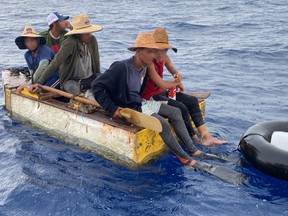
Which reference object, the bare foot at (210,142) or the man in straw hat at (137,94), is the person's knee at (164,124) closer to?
the man in straw hat at (137,94)

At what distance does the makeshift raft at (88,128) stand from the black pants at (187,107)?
428 millimetres

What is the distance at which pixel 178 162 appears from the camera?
587cm

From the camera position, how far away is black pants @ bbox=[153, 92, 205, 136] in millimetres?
6145

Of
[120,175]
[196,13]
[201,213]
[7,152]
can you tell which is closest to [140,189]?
[120,175]

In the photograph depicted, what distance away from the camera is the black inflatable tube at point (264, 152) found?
16.7 feet

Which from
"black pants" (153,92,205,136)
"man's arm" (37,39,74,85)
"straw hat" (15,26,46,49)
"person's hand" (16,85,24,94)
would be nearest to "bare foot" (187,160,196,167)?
"black pants" (153,92,205,136)


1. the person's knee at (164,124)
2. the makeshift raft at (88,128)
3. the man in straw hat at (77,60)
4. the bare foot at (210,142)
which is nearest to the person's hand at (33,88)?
the man in straw hat at (77,60)

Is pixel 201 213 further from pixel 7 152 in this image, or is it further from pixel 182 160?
pixel 7 152

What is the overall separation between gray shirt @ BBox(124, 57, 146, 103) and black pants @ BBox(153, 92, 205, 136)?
18.2 inches

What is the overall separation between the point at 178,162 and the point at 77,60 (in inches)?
89.5

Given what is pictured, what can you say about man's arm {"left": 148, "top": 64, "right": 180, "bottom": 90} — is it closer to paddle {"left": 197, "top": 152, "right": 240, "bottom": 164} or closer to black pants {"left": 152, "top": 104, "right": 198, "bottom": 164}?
black pants {"left": 152, "top": 104, "right": 198, "bottom": 164}

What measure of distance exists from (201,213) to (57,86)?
3.47m

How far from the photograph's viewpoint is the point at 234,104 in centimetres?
855

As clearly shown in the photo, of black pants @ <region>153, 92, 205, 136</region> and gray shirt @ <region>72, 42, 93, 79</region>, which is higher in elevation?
gray shirt @ <region>72, 42, 93, 79</region>
